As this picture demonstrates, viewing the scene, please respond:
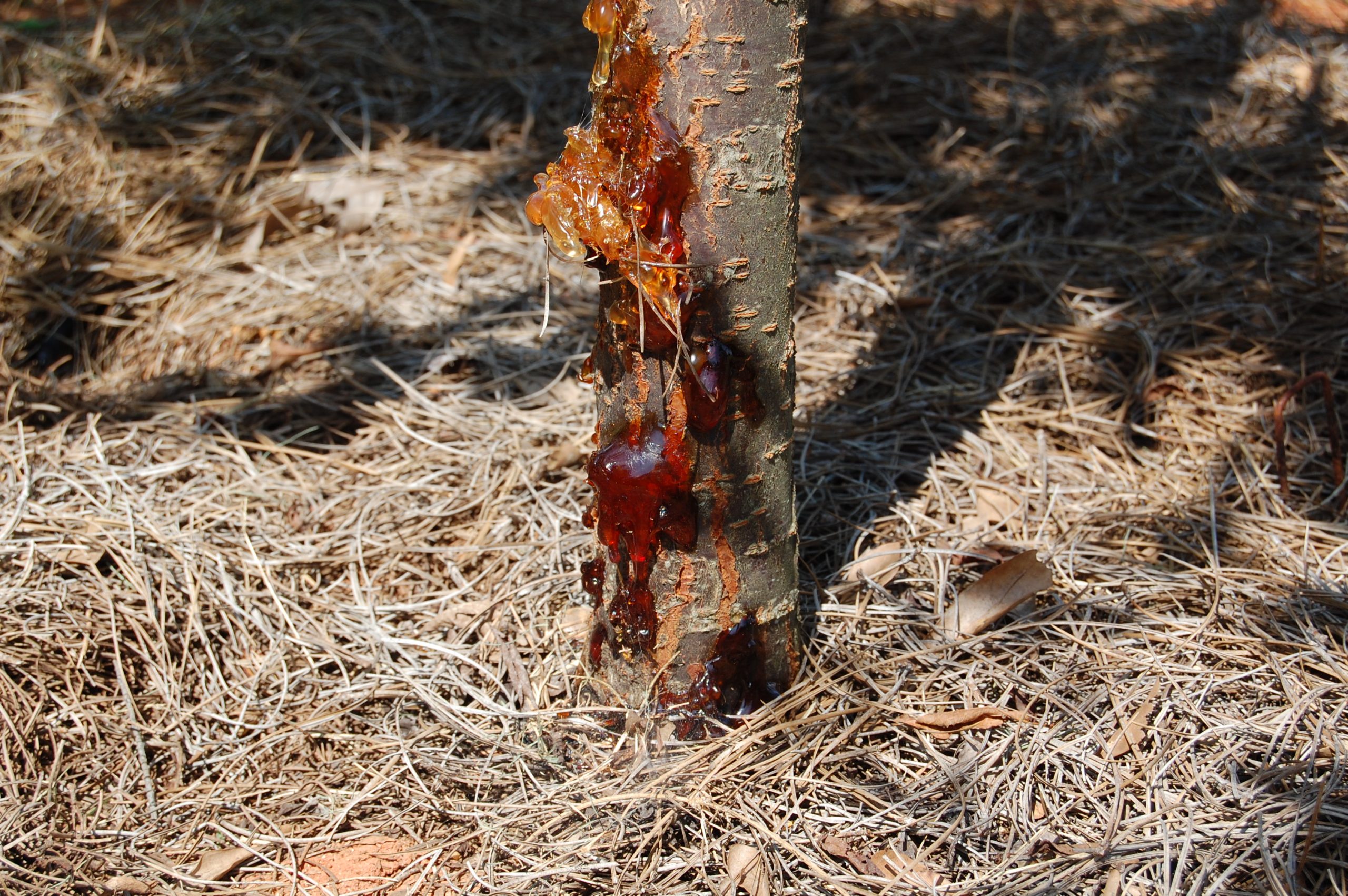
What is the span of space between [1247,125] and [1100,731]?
2.64 m

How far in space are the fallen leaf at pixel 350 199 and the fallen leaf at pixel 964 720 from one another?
2443 millimetres

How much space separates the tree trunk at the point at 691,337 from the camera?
56.7 inches

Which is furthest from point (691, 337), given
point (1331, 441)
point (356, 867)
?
point (1331, 441)

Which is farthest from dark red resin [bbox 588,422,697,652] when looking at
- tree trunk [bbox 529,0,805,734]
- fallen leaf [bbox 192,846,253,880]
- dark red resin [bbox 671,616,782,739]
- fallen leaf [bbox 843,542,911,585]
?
fallen leaf [bbox 192,846,253,880]

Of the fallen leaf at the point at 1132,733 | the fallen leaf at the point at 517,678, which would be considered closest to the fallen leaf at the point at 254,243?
the fallen leaf at the point at 517,678

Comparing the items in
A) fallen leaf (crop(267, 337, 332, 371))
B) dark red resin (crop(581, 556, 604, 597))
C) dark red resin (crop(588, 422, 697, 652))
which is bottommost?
fallen leaf (crop(267, 337, 332, 371))

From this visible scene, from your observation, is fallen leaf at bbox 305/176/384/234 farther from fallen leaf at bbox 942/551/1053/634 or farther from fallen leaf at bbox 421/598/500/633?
fallen leaf at bbox 942/551/1053/634

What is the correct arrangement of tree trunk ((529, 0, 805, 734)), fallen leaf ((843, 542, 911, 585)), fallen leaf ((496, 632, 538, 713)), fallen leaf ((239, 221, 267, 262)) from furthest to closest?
fallen leaf ((239, 221, 267, 262)) < fallen leaf ((843, 542, 911, 585)) < fallen leaf ((496, 632, 538, 713)) < tree trunk ((529, 0, 805, 734))

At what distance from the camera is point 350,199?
10.9ft

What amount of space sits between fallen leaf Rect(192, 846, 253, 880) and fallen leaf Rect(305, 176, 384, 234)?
2.15 metres

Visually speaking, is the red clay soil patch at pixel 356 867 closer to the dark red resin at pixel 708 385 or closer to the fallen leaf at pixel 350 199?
the dark red resin at pixel 708 385

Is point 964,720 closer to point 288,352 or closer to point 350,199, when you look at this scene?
point 288,352

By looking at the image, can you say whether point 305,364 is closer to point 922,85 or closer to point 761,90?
point 761,90

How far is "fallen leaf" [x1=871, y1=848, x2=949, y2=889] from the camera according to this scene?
1490 mm
